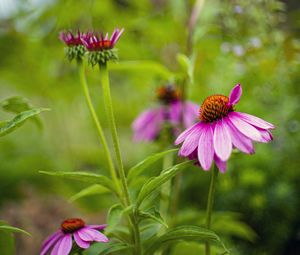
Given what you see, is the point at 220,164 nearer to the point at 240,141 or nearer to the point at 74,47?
the point at 240,141

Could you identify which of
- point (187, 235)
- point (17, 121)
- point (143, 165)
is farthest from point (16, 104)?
point (187, 235)

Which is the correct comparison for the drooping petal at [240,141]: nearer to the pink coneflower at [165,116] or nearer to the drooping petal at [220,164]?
the drooping petal at [220,164]

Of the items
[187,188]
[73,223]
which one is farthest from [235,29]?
[73,223]

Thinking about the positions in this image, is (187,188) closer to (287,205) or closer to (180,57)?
(287,205)

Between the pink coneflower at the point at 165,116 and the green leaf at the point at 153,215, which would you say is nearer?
the green leaf at the point at 153,215

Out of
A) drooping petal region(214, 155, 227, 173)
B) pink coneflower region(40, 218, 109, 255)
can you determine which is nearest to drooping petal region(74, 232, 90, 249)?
pink coneflower region(40, 218, 109, 255)

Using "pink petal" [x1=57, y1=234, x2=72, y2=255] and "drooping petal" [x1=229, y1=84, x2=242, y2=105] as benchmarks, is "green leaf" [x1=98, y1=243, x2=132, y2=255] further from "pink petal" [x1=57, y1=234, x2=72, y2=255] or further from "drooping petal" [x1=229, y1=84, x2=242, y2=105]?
"drooping petal" [x1=229, y1=84, x2=242, y2=105]

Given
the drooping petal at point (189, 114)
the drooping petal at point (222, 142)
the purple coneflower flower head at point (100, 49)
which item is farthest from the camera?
the drooping petal at point (189, 114)

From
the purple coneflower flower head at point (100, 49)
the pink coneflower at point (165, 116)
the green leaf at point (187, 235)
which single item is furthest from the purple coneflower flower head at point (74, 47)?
the pink coneflower at point (165, 116)

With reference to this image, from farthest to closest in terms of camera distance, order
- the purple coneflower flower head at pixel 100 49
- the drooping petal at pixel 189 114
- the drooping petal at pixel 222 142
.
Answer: the drooping petal at pixel 189 114 → the purple coneflower flower head at pixel 100 49 → the drooping petal at pixel 222 142
